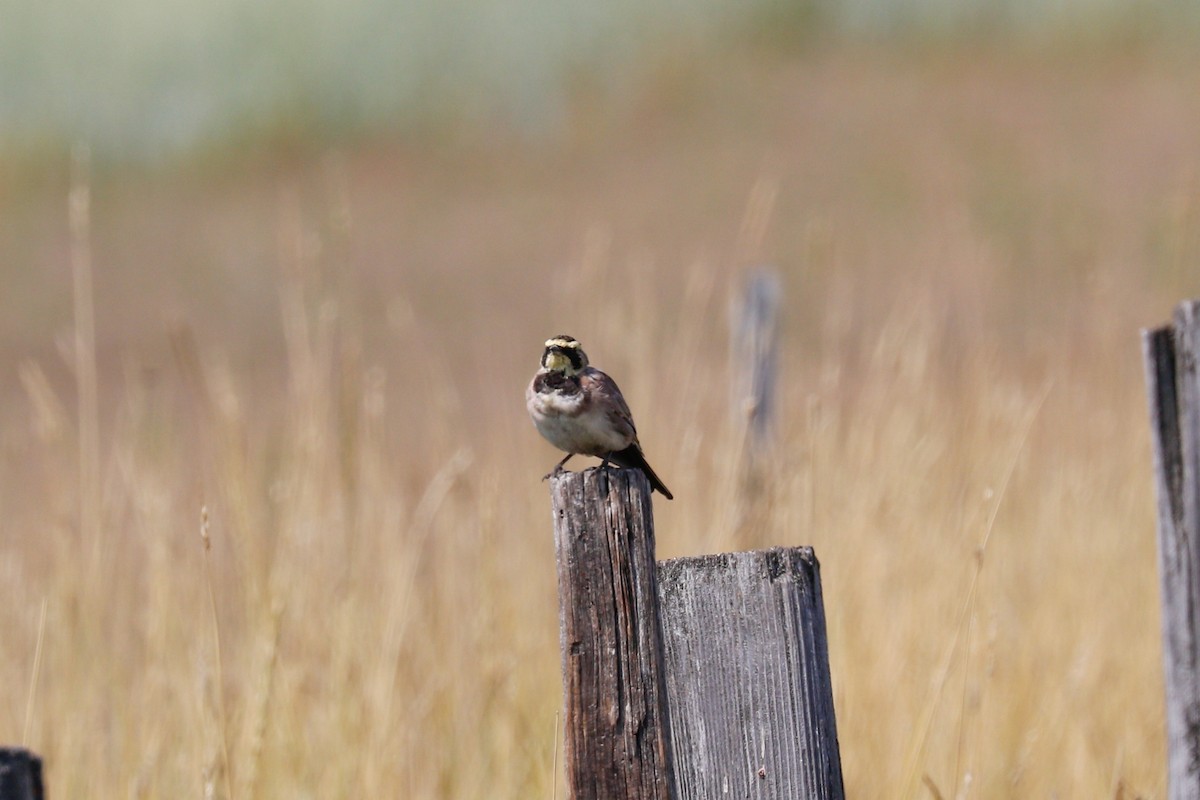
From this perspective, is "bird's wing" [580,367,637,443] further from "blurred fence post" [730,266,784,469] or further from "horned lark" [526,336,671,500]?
"blurred fence post" [730,266,784,469]

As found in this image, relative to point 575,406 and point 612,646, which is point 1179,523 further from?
point 575,406

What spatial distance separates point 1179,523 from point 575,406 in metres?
1.00

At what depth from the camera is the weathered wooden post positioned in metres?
0.92

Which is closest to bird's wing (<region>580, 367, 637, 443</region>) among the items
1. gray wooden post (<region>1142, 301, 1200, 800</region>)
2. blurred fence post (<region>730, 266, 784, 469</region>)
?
gray wooden post (<region>1142, 301, 1200, 800</region>)

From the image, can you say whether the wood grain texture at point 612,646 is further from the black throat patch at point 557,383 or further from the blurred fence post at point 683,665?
the black throat patch at point 557,383

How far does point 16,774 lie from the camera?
923mm

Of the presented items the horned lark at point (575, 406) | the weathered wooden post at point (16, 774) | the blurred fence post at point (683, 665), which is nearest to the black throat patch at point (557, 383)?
the horned lark at point (575, 406)

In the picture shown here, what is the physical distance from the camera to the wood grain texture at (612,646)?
1.26 metres

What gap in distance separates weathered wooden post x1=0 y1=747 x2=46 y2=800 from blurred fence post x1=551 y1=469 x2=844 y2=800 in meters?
0.51

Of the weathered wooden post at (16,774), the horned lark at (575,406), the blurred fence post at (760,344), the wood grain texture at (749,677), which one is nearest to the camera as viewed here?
the weathered wooden post at (16,774)

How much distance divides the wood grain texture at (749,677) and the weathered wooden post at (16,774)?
59 centimetres

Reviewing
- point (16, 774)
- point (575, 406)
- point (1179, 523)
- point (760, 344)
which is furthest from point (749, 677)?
point (760, 344)

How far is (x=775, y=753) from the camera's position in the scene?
4.14 feet

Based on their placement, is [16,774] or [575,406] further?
[575,406]
